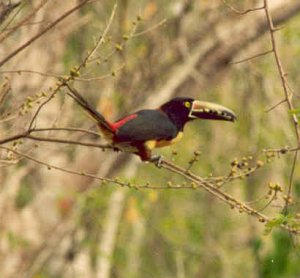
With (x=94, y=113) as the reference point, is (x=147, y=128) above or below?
above

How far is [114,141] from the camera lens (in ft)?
15.3

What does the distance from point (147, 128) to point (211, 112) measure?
0.33 metres

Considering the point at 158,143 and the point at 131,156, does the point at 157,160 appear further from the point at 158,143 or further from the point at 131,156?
the point at 131,156

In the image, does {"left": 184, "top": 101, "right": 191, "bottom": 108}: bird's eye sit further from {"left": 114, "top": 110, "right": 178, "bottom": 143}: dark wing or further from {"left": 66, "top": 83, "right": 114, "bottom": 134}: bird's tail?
{"left": 66, "top": 83, "right": 114, "bottom": 134}: bird's tail

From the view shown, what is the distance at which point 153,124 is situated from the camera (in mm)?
4941

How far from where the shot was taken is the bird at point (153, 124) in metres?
4.64

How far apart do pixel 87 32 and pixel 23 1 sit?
446 centimetres

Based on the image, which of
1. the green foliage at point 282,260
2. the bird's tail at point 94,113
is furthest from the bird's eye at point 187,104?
the green foliage at point 282,260

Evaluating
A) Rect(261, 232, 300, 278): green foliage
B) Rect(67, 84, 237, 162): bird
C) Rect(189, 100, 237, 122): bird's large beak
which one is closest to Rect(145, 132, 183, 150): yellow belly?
Rect(67, 84, 237, 162): bird

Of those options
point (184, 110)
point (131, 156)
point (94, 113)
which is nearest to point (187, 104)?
point (184, 110)

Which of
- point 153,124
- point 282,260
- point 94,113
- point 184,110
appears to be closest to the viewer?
point 94,113

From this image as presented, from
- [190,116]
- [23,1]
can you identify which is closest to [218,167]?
[190,116]

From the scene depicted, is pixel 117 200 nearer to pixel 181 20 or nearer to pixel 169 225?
pixel 169 225

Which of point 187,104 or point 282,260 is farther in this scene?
point 282,260
